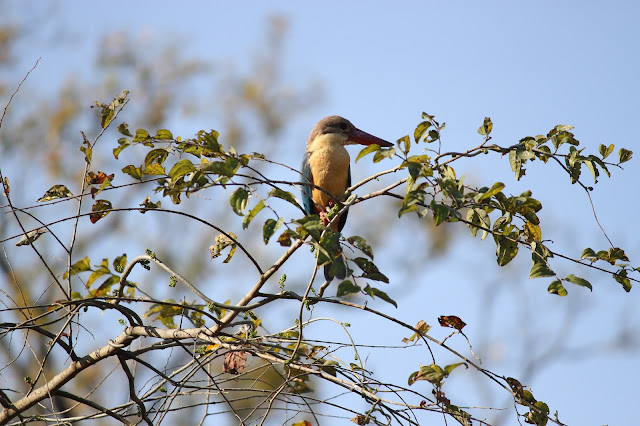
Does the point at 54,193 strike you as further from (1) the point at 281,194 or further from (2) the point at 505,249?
(2) the point at 505,249

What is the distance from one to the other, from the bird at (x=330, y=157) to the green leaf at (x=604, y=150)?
1748mm

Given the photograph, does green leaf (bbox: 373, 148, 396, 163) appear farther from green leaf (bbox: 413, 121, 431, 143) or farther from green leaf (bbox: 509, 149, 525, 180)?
green leaf (bbox: 509, 149, 525, 180)

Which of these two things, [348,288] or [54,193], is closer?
Result: [348,288]

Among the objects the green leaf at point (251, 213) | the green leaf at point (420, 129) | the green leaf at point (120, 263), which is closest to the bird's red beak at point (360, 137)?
the green leaf at point (120, 263)

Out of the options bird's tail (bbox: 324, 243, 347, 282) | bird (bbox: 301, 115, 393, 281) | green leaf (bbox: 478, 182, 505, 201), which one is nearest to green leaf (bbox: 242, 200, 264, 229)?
bird's tail (bbox: 324, 243, 347, 282)

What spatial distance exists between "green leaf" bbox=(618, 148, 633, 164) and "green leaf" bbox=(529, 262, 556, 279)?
1.43 ft

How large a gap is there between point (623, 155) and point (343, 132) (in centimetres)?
229

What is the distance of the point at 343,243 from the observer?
2.00m

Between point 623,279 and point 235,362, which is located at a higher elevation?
point 623,279

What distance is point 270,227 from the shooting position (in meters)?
1.77

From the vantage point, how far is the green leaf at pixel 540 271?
191 cm

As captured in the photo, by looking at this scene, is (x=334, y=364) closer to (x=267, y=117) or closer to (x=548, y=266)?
(x=548, y=266)

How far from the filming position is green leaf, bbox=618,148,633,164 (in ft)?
6.79

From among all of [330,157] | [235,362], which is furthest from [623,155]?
[330,157]
